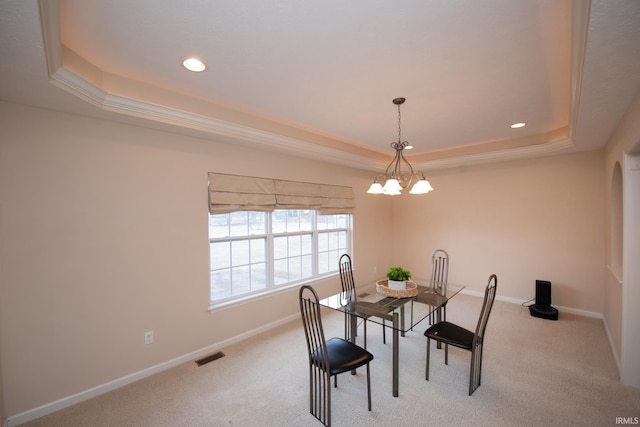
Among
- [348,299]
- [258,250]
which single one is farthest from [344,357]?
[258,250]

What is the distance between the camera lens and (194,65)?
6.67 ft

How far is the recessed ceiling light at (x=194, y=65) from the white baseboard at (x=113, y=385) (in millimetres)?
2760

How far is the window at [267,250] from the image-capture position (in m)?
3.23

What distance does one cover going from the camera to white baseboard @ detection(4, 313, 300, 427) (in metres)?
2.03

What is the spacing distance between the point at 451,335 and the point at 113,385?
121 inches

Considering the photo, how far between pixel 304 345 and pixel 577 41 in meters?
3.40

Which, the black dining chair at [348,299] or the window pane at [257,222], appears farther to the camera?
the window pane at [257,222]

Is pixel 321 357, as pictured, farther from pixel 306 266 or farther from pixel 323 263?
pixel 323 263

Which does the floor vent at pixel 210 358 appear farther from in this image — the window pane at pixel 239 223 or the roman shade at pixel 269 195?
the roman shade at pixel 269 195

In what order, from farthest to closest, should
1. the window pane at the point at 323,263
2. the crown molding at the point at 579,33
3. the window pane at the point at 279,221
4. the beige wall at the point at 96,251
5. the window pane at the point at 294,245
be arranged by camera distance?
the window pane at the point at 323,263
the window pane at the point at 294,245
the window pane at the point at 279,221
the beige wall at the point at 96,251
the crown molding at the point at 579,33

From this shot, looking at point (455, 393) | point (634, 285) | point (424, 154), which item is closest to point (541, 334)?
point (634, 285)

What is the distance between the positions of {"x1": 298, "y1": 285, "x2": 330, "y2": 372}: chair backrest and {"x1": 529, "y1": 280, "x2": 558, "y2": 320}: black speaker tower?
3.64 m

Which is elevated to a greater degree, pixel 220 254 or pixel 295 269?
pixel 220 254

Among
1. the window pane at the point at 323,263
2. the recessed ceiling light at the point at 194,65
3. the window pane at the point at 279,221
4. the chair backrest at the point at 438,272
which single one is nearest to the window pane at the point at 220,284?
the window pane at the point at 279,221
